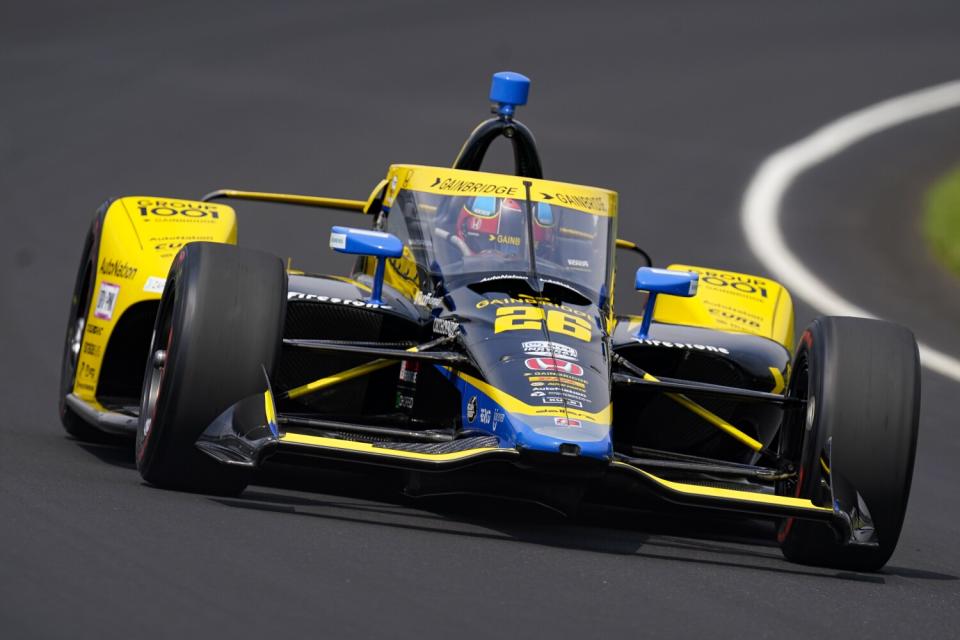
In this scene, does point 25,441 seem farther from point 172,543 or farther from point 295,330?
point 172,543

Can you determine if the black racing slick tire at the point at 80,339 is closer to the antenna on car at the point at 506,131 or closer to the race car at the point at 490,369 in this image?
the race car at the point at 490,369

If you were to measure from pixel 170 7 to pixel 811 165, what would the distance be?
1126cm

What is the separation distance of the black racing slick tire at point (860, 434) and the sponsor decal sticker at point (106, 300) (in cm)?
374

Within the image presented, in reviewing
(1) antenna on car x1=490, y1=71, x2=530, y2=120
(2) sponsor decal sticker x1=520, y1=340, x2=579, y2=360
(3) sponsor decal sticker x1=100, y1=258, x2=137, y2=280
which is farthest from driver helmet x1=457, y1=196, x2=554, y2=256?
(3) sponsor decal sticker x1=100, y1=258, x2=137, y2=280

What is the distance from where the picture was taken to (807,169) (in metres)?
23.7

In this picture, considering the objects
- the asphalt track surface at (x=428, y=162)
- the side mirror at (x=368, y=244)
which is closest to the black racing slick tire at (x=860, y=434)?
the asphalt track surface at (x=428, y=162)

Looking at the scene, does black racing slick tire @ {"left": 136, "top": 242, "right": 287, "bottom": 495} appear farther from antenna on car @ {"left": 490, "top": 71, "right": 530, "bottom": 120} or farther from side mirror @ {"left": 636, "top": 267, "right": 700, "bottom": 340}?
antenna on car @ {"left": 490, "top": 71, "right": 530, "bottom": 120}

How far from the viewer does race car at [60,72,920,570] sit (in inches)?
292

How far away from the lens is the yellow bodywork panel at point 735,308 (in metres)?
10.3

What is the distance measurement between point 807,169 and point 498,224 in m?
15.3

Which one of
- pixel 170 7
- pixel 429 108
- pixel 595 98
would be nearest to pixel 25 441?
pixel 429 108

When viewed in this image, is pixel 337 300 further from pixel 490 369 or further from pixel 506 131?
pixel 506 131

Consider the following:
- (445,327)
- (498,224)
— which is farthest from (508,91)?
(445,327)

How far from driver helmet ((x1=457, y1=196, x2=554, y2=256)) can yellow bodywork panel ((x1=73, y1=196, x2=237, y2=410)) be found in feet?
5.40
